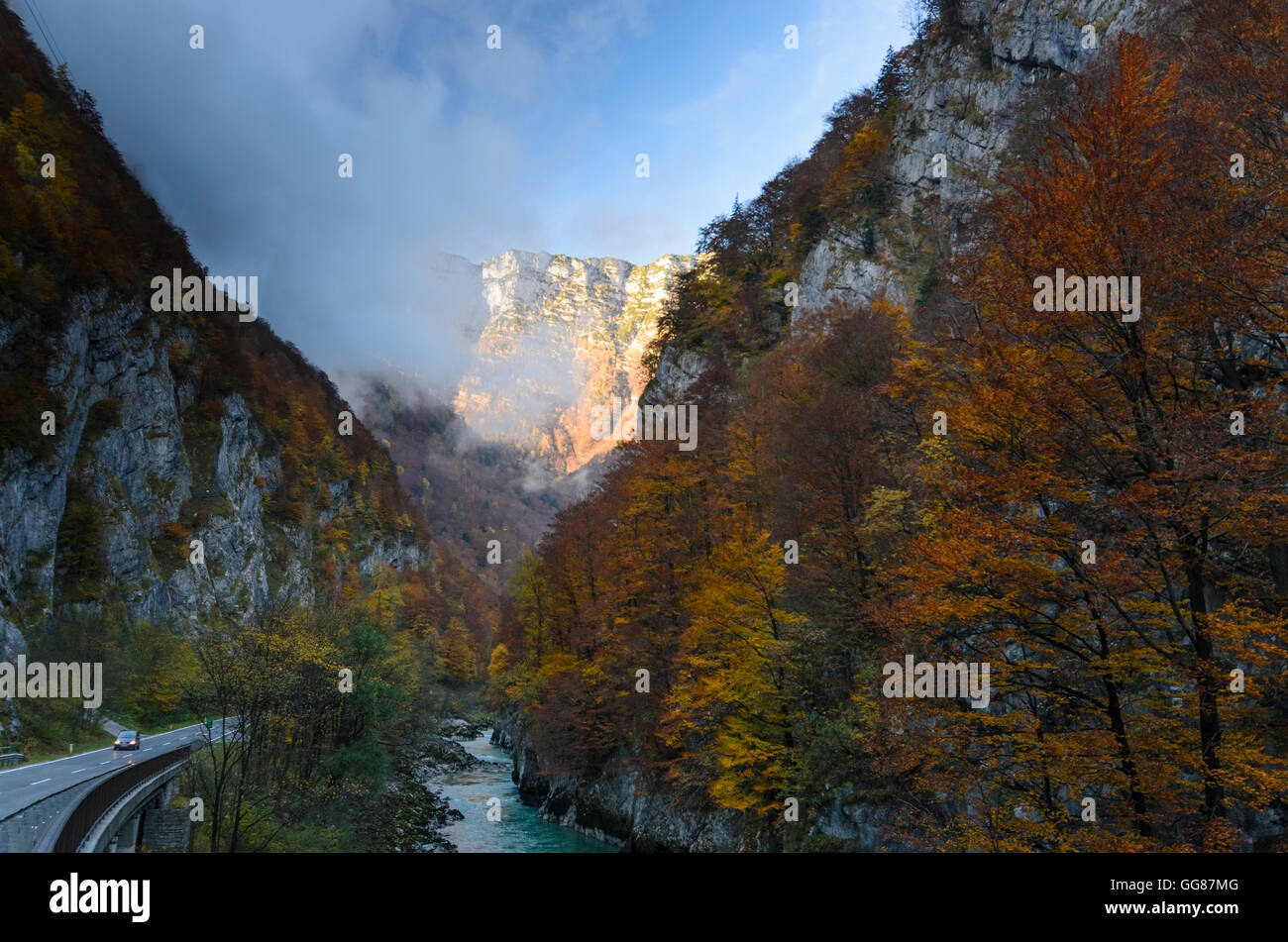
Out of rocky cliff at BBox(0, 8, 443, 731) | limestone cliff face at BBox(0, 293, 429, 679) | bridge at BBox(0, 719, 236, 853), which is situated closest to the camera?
bridge at BBox(0, 719, 236, 853)

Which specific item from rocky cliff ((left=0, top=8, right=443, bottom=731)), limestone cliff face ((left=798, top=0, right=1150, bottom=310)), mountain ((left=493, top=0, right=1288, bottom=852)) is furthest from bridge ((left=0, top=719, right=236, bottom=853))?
limestone cliff face ((left=798, top=0, right=1150, bottom=310))

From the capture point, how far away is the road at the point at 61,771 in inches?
690

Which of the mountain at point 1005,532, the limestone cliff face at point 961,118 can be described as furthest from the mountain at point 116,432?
the limestone cliff face at point 961,118

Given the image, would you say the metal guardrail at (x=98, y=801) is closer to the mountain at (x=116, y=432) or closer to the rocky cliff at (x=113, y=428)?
the mountain at (x=116, y=432)

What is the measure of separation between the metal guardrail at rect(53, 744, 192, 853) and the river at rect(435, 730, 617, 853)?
12.1 metres

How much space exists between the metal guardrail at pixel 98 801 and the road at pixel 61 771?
109 cm

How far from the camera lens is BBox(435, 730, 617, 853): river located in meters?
30.7

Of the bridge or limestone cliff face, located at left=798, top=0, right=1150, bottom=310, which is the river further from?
limestone cliff face, located at left=798, top=0, right=1150, bottom=310

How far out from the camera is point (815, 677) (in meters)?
21.1

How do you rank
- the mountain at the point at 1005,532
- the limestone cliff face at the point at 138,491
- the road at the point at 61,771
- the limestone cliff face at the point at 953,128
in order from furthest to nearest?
A: the limestone cliff face at the point at 138,491 < the limestone cliff face at the point at 953,128 < the road at the point at 61,771 < the mountain at the point at 1005,532

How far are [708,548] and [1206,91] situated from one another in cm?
2263
